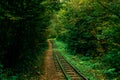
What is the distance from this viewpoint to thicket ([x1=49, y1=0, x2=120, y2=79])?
14.9 metres

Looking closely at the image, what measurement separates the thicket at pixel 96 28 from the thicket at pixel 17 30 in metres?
3.08

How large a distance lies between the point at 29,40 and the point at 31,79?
3.48 metres

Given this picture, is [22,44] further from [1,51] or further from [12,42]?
[1,51]

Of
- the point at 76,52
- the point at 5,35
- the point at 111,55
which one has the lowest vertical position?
the point at 76,52

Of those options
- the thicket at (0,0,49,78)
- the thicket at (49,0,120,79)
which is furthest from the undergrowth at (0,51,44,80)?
the thicket at (49,0,120,79)

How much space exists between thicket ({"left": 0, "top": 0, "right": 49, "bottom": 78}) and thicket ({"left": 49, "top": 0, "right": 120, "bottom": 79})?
3.08 metres

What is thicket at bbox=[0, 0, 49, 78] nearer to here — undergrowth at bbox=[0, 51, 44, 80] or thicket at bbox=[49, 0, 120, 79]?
undergrowth at bbox=[0, 51, 44, 80]

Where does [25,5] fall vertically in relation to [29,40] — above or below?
above

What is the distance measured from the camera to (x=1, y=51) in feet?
43.3

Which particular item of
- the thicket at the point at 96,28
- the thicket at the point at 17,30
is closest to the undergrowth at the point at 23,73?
the thicket at the point at 17,30

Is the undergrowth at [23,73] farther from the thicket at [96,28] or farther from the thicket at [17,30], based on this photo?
the thicket at [96,28]

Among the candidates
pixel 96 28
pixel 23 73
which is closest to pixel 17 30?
pixel 23 73

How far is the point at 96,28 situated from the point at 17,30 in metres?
11.2

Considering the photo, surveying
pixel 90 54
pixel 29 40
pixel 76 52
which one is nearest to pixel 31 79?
pixel 29 40
